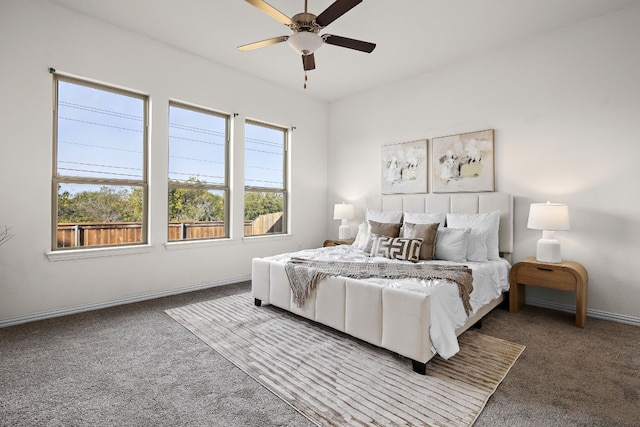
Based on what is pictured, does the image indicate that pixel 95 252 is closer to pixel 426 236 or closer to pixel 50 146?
pixel 50 146

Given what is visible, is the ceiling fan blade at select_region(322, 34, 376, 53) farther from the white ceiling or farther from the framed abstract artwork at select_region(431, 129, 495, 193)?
the framed abstract artwork at select_region(431, 129, 495, 193)

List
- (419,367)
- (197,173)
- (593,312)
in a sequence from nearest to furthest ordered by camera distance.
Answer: (419,367) → (593,312) → (197,173)

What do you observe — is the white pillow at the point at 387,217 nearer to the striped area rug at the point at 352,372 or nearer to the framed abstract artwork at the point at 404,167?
the framed abstract artwork at the point at 404,167

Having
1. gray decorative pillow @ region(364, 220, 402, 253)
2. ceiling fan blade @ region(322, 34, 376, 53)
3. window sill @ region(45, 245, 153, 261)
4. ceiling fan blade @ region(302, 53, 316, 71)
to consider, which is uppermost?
ceiling fan blade @ region(322, 34, 376, 53)

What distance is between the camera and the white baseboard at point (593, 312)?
302 cm

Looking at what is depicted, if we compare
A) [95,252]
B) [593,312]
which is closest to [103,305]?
[95,252]

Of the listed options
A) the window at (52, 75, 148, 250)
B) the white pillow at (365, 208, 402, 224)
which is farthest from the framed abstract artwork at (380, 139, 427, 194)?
the window at (52, 75, 148, 250)

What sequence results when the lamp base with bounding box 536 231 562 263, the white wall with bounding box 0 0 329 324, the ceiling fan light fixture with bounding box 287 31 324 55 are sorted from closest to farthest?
the ceiling fan light fixture with bounding box 287 31 324 55, the white wall with bounding box 0 0 329 324, the lamp base with bounding box 536 231 562 263

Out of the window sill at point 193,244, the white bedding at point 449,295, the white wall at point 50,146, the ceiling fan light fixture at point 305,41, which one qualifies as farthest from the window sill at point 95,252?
the ceiling fan light fixture at point 305,41

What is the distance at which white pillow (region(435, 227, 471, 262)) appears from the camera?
3.27 metres

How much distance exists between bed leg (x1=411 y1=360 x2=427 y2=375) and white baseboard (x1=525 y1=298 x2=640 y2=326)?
2278 millimetres

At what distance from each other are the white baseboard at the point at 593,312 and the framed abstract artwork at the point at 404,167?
188 centimetres

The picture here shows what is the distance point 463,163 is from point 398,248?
1623mm

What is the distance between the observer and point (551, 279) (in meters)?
3.04
